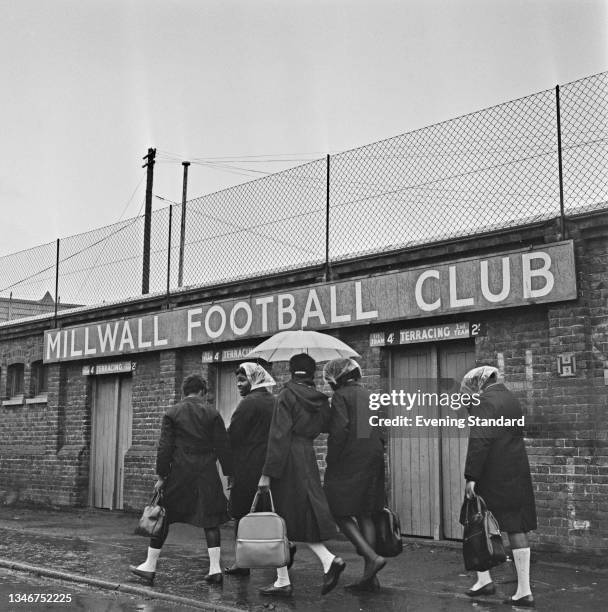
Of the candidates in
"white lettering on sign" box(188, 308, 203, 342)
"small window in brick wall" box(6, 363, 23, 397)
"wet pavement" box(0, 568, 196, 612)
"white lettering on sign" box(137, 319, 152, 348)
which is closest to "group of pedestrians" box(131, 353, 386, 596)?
"wet pavement" box(0, 568, 196, 612)

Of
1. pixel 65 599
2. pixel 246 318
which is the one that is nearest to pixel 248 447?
pixel 65 599

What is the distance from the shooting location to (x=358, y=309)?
36.3 ft

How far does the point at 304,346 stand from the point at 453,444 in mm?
2820

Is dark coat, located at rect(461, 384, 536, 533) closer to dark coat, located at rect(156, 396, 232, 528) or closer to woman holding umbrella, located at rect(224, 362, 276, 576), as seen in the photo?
woman holding umbrella, located at rect(224, 362, 276, 576)

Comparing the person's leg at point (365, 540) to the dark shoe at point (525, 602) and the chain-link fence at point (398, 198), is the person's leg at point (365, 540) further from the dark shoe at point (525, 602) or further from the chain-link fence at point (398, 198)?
the chain-link fence at point (398, 198)

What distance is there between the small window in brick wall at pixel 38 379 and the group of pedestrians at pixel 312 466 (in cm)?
979

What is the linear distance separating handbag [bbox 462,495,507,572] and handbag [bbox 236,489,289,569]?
4.84ft

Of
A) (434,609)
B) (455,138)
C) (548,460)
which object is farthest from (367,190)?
(434,609)

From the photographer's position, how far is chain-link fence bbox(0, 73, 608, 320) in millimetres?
9727

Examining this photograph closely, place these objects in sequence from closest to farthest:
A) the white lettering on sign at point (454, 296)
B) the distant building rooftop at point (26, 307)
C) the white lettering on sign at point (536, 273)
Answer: the white lettering on sign at point (536, 273)
the white lettering on sign at point (454, 296)
the distant building rooftop at point (26, 307)

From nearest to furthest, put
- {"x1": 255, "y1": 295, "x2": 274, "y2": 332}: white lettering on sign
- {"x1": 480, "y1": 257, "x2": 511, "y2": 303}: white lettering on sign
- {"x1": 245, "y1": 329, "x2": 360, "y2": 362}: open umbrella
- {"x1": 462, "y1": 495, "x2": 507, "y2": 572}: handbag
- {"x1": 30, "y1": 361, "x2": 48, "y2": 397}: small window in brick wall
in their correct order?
1. {"x1": 462, "y1": 495, "x2": 507, "y2": 572}: handbag
2. {"x1": 245, "y1": 329, "x2": 360, "y2": 362}: open umbrella
3. {"x1": 480, "y1": 257, "x2": 511, "y2": 303}: white lettering on sign
4. {"x1": 255, "y1": 295, "x2": 274, "y2": 332}: white lettering on sign
5. {"x1": 30, "y1": 361, "x2": 48, "y2": 397}: small window in brick wall

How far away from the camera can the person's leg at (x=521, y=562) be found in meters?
6.77

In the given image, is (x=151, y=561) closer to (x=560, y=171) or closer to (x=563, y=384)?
(x=563, y=384)

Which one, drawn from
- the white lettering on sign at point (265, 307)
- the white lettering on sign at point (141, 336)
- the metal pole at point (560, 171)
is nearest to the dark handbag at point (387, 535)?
the metal pole at point (560, 171)
